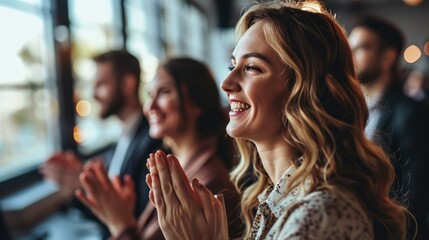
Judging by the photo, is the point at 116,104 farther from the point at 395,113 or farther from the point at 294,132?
the point at 294,132

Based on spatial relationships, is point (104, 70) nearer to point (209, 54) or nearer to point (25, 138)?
point (25, 138)

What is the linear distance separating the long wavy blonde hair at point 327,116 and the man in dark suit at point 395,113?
275 mm

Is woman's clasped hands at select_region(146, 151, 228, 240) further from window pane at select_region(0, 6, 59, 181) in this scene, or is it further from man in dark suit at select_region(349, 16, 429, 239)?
window pane at select_region(0, 6, 59, 181)

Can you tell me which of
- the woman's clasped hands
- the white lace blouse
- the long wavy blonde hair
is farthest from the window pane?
the white lace blouse

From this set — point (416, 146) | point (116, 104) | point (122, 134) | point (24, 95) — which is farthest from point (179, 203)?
point (24, 95)

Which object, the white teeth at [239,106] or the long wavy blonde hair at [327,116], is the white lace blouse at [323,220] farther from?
the white teeth at [239,106]

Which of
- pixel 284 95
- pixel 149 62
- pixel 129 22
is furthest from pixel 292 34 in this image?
pixel 149 62

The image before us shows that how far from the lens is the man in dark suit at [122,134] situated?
2.10 m

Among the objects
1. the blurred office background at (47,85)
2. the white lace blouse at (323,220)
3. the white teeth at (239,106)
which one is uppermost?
the white teeth at (239,106)

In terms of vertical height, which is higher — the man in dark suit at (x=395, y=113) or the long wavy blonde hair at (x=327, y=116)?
the long wavy blonde hair at (x=327, y=116)

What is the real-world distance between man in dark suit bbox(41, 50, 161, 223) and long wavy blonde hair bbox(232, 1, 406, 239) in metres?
1.07

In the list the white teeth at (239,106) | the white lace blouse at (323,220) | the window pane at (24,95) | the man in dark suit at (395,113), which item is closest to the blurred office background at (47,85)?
the window pane at (24,95)

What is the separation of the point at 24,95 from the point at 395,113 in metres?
2.18

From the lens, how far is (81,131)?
12.4ft
